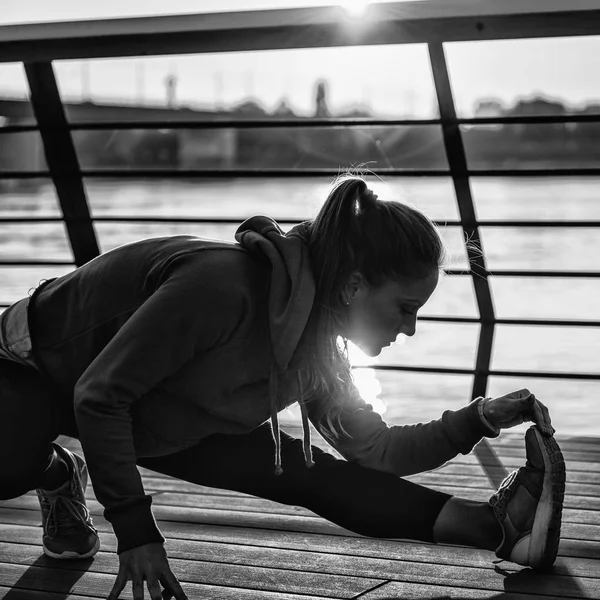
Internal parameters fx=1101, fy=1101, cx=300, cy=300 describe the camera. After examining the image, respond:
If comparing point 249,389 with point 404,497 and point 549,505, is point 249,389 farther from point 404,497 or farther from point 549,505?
point 549,505

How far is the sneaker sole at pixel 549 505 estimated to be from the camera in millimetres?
1818

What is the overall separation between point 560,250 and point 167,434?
45.9 ft

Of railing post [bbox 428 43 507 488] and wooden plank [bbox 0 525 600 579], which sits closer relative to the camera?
wooden plank [bbox 0 525 600 579]

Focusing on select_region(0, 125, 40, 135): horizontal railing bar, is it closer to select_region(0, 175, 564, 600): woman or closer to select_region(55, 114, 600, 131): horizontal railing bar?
select_region(55, 114, 600, 131): horizontal railing bar

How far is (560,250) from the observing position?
49.8 feet

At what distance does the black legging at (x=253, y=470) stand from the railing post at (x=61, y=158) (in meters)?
1.30

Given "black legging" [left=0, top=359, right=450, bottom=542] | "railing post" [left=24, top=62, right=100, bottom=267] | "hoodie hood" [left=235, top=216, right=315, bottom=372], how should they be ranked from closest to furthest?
"hoodie hood" [left=235, top=216, right=315, bottom=372], "black legging" [left=0, top=359, right=450, bottom=542], "railing post" [left=24, top=62, right=100, bottom=267]

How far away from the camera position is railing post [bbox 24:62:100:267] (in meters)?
2.92

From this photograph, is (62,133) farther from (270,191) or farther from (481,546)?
(270,191)

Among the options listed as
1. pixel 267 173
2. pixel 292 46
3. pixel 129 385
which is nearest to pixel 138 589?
pixel 129 385

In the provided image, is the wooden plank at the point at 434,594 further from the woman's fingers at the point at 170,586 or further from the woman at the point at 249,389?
the woman's fingers at the point at 170,586

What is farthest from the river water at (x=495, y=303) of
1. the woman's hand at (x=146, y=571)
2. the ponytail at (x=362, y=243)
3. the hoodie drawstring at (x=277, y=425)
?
the woman's hand at (x=146, y=571)

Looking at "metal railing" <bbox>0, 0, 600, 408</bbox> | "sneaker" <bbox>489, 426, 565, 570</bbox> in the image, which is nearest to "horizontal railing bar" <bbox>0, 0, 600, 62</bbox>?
"metal railing" <bbox>0, 0, 600, 408</bbox>

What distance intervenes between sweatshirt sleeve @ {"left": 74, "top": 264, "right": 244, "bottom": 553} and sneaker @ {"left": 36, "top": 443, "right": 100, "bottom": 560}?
479 mm
